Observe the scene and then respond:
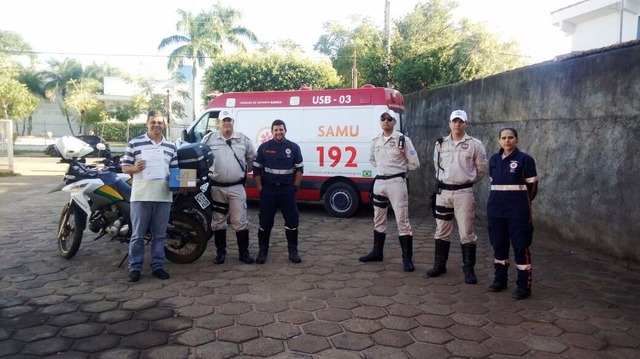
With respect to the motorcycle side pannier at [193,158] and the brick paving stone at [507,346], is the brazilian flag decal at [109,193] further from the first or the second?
the brick paving stone at [507,346]

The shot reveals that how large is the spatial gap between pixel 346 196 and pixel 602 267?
4.12 meters

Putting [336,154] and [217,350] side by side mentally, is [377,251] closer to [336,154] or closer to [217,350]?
[217,350]

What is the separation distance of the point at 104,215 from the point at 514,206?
4.35m

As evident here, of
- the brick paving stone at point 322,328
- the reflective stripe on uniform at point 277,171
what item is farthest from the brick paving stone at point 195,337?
the reflective stripe on uniform at point 277,171

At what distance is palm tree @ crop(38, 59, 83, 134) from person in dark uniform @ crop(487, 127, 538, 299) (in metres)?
52.3

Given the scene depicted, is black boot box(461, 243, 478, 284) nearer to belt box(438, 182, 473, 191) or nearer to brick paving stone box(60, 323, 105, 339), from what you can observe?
belt box(438, 182, 473, 191)

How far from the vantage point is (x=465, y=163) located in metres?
4.75

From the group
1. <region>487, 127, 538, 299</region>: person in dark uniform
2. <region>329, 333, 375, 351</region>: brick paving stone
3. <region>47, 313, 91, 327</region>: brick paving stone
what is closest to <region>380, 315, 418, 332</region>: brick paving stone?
<region>329, 333, 375, 351</region>: brick paving stone

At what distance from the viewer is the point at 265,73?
69.4 ft

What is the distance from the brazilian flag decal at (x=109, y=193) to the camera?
16.9 ft

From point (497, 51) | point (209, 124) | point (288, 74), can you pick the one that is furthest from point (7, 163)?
point (497, 51)

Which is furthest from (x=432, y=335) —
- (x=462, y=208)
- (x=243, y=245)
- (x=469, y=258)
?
(x=243, y=245)

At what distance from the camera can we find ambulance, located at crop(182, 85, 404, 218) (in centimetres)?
793

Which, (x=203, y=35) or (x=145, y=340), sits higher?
(x=203, y=35)
